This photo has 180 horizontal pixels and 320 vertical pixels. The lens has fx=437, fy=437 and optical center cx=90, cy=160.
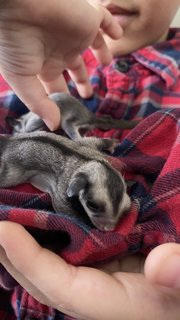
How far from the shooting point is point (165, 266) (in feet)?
2.21

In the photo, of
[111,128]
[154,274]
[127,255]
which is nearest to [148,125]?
[111,128]

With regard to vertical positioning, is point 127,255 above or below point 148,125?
below

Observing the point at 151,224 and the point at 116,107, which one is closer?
the point at 151,224

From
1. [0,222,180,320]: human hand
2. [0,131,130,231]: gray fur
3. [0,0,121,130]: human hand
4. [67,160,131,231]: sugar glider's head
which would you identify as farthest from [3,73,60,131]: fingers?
[0,222,180,320]: human hand

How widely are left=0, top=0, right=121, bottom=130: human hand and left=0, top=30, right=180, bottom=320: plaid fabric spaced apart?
0.67ft

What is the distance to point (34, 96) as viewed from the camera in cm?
102

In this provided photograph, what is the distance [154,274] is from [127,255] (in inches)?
7.6

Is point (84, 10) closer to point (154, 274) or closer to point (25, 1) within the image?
point (25, 1)

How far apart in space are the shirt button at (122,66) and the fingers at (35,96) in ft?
1.35

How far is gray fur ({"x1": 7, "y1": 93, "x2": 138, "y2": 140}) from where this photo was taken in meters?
1.13

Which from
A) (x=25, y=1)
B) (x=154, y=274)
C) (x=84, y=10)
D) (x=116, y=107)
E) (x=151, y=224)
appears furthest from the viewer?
(x=116, y=107)

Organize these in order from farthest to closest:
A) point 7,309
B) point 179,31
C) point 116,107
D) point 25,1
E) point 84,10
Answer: point 179,31 → point 116,107 → point 7,309 → point 84,10 → point 25,1

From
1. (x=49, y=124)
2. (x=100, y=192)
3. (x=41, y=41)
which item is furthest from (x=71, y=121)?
(x=100, y=192)

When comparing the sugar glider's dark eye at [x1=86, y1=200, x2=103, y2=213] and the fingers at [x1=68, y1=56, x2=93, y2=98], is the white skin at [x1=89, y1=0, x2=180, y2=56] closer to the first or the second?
the fingers at [x1=68, y1=56, x2=93, y2=98]
